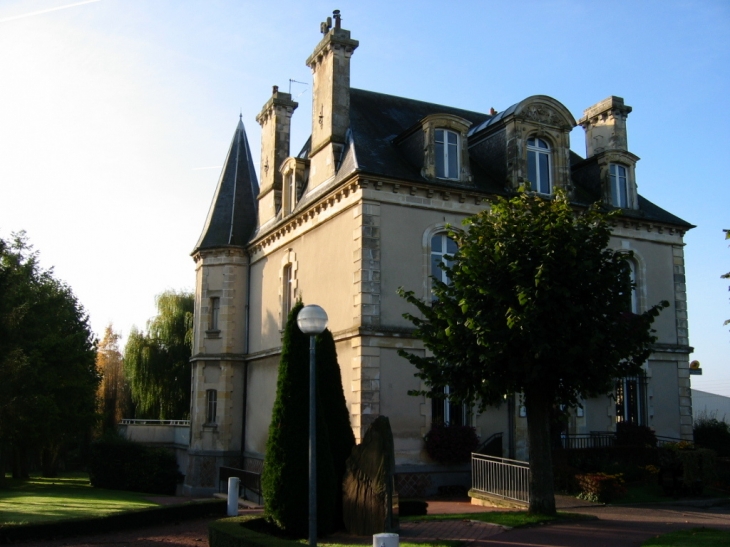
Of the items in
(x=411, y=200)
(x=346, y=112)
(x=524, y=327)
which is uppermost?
(x=346, y=112)

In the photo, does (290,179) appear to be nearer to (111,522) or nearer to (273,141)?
(273,141)

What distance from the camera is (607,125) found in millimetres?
27750

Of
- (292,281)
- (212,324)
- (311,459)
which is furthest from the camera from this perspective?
(212,324)

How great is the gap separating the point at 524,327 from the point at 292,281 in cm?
1277

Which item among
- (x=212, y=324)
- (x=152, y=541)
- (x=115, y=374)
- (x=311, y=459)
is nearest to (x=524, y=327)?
(x=311, y=459)

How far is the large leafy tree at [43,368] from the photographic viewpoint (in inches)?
1014

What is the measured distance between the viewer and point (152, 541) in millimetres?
14680

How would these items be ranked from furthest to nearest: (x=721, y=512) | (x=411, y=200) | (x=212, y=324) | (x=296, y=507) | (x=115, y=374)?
(x=115, y=374) → (x=212, y=324) → (x=411, y=200) → (x=721, y=512) → (x=296, y=507)

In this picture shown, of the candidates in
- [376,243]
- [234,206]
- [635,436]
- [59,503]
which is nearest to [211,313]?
[234,206]

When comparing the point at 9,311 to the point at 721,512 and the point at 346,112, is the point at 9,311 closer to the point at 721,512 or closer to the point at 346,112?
the point at 346,112

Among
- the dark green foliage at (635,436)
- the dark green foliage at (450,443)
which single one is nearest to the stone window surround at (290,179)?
the dark green foliage at (450,443)

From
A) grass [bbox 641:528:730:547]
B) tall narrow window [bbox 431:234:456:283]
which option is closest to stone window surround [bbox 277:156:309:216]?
tall narrow window [bbox 431:234:456:283]

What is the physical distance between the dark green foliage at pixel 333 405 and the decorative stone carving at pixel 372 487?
72 cm

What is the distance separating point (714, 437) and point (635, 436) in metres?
4.77
